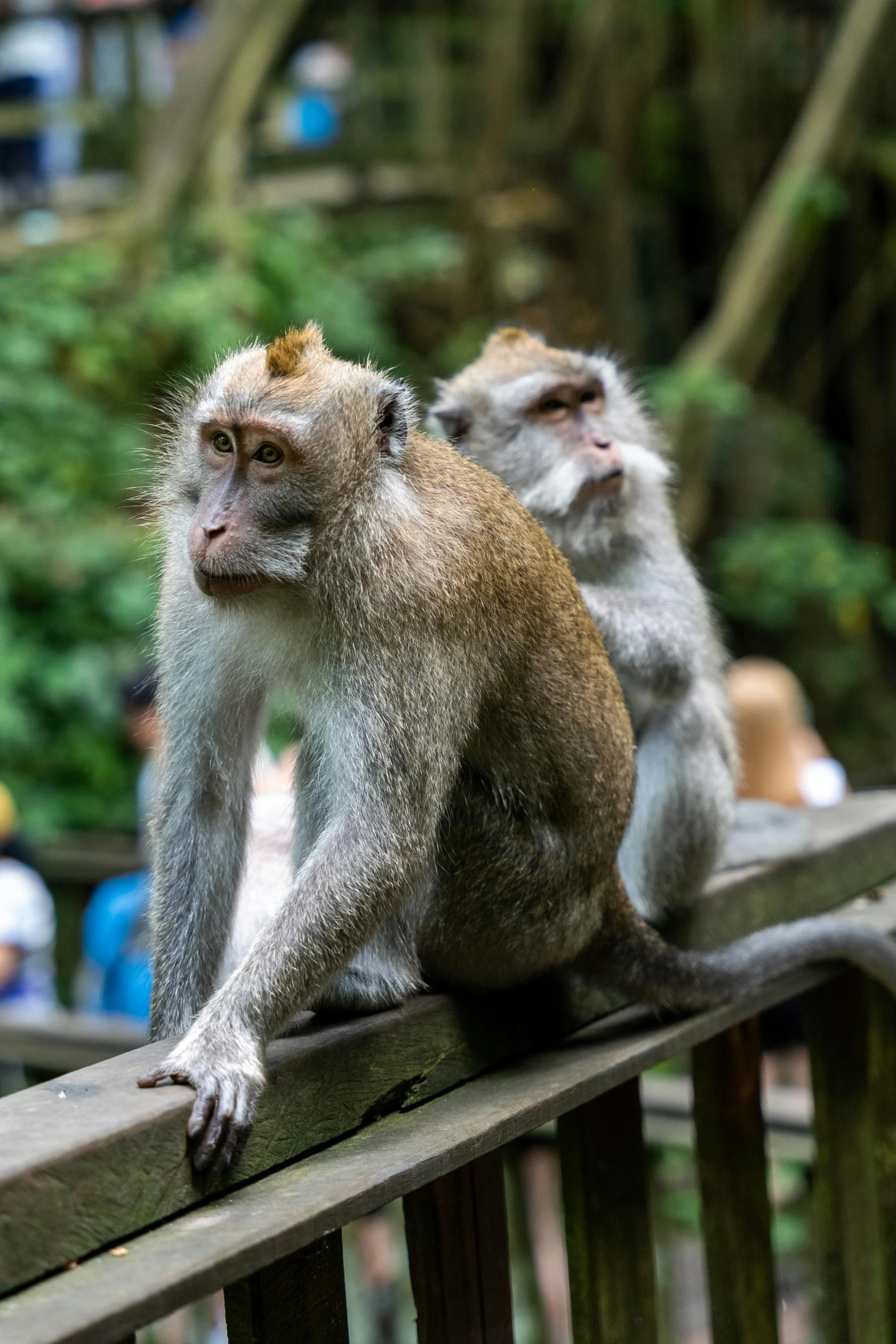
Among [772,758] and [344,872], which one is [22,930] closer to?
[772,758]

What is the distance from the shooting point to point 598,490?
3107 millimetres

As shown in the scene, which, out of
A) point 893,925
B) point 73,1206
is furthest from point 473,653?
point 893,925

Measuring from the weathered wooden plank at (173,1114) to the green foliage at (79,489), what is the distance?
5.41m

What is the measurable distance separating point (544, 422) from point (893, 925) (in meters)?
1.25

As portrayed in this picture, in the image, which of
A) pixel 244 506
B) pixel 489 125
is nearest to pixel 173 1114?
pixel 244 506

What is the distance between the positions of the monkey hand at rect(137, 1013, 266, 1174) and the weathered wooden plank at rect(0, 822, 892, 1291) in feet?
0.06

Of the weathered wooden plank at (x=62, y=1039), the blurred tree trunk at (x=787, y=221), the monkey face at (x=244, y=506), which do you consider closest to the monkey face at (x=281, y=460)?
the monkey face at (x=244, y=506)

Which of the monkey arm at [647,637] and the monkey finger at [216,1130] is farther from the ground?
the monkey arm at [647,637]

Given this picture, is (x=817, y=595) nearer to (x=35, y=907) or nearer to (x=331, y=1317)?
(x=35, y=907)

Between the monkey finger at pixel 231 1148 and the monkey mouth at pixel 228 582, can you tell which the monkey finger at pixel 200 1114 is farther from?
the monkey mouth at pixel 228 582

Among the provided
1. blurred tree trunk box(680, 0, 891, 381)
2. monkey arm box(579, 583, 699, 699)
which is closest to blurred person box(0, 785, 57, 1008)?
monkey arm box(579, 583, 699, 699)

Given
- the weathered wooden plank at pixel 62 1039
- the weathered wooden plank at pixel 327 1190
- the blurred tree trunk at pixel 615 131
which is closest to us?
the weathered wooden plank at pixel 327 1190

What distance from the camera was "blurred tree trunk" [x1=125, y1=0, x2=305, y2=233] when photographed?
8570mm

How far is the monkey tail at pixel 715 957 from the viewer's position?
2436 millimetres
